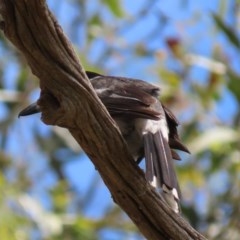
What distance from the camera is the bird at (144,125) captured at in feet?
9.13

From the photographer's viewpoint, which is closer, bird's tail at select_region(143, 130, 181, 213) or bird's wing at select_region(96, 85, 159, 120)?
bird's tail at select_region(143, 130, 181, 213)

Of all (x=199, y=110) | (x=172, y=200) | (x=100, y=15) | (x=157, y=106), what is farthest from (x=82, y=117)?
(x=100, y=15)

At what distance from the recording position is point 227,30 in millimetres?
4961

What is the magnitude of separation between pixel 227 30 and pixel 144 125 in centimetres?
208

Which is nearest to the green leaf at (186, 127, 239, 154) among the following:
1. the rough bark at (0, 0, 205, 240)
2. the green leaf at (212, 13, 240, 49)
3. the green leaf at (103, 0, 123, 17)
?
the green leaf at (212, 13, 240, 49)

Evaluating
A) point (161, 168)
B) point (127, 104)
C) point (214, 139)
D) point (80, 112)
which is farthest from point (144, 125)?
point (214, 139)

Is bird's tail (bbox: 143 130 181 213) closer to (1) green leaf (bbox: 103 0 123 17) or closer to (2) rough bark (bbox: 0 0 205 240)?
(2) rough bark (bbox: 0 0 205 240)

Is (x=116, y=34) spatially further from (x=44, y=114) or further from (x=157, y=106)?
(x=44, y=114)

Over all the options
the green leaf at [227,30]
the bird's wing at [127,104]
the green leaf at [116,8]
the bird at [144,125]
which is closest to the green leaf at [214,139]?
the green leaf at [227,30]

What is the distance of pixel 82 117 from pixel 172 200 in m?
0.48

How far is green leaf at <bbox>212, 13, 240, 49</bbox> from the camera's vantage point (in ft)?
15.9

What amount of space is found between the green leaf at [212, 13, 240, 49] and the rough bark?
97.3 inches

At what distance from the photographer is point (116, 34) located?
20.0ft

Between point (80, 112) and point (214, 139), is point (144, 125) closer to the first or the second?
point (80, 112)
